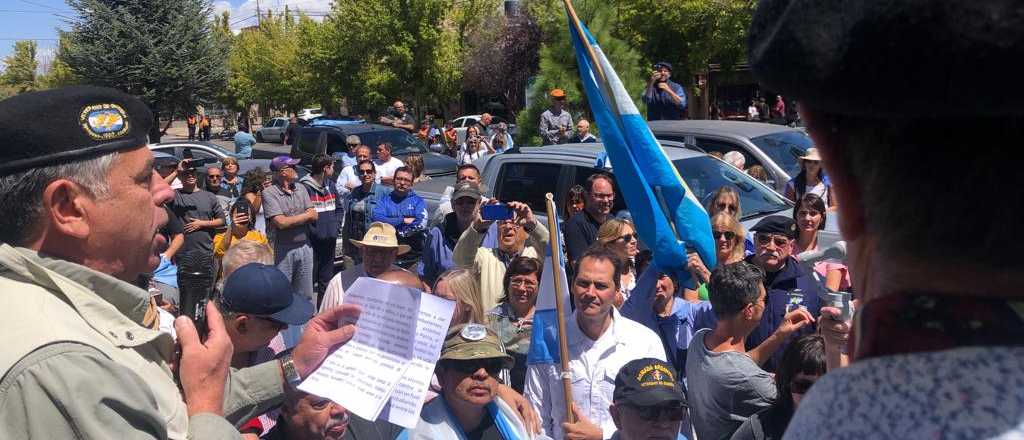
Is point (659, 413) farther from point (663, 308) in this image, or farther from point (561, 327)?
point (663, 308)

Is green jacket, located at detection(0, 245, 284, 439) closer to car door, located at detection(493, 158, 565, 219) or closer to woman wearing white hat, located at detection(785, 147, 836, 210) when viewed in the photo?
car door, located at detection(493, 158, 565, 219)

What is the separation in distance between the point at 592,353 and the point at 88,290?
2.65 metres

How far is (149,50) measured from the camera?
3031 centimetres

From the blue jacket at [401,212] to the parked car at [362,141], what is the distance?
775 cm

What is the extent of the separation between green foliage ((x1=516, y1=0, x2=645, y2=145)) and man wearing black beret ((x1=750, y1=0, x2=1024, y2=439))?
41.1ft

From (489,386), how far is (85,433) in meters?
2.12

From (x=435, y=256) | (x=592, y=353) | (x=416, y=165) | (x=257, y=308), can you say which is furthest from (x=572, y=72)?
(x=257, y=308)

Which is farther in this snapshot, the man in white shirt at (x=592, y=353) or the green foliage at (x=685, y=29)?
the green foliage at (x=685, y=29)

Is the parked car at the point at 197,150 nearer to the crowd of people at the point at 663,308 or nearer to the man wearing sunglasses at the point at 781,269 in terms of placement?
the crowd of people at the point at 663,308

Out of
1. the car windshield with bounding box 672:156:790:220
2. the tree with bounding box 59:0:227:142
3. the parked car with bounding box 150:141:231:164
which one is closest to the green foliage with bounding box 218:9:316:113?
the tree with bounding box 59:0:227:142

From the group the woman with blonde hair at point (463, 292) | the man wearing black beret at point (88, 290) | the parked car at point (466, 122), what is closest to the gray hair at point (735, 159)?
the woman with blonde hair at point (463, 292)

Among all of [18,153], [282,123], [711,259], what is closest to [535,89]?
[711,259]

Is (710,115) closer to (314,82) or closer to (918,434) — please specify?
(314,82)

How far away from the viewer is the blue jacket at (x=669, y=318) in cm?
496
